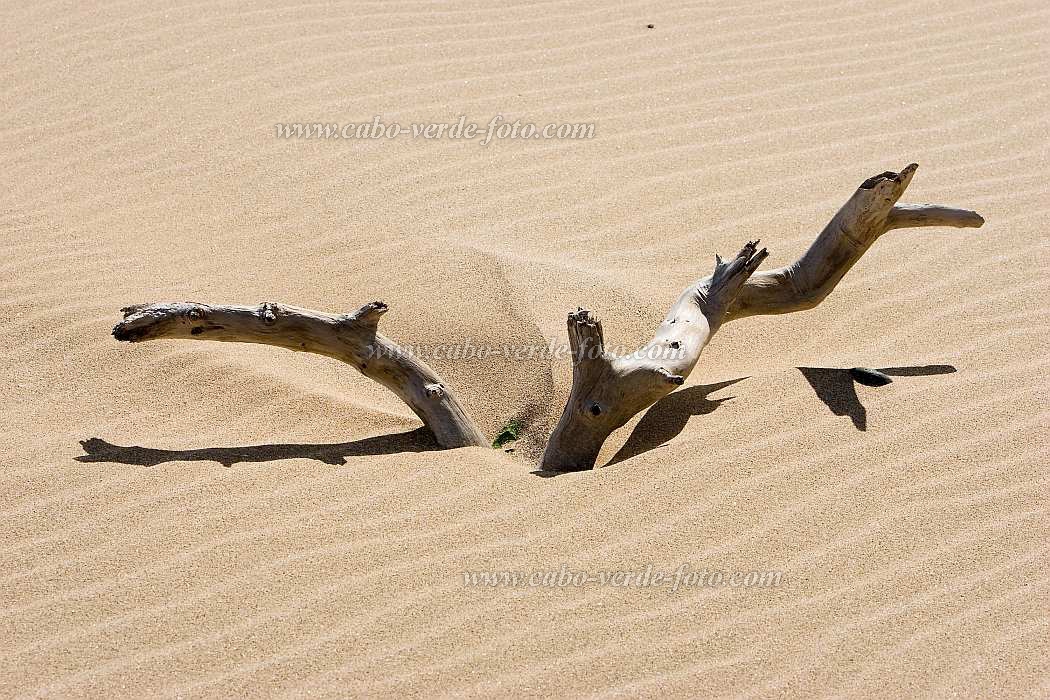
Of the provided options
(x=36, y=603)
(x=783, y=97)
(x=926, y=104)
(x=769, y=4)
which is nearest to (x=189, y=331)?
(x=36, y=603)

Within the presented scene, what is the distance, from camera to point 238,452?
4.11 m

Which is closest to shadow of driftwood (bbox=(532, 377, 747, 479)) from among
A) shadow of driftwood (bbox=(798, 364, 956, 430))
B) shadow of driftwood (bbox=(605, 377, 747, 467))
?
shadow of driftwood (bbox=(605, 377, 747, 467))

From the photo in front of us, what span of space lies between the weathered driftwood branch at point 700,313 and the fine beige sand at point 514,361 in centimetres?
17

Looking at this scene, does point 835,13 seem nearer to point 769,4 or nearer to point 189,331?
point 769,4

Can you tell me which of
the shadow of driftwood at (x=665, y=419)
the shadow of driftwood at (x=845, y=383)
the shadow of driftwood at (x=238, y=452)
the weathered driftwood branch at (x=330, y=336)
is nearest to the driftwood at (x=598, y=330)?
the weathered driftwood branch at (x=330, y=336)

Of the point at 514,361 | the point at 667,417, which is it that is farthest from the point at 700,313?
the point at 514,361

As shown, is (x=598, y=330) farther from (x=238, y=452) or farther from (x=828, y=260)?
(x=238, y=452)

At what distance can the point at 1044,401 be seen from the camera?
4.13m

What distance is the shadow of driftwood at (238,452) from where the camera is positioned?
4.02 metres

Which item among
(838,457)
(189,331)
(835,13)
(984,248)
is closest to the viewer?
(838,457)

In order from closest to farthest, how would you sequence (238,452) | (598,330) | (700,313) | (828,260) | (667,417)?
(598,330)
(238,452)
(667,417)
(700,313)
(828,260)

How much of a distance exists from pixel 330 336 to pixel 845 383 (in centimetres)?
187

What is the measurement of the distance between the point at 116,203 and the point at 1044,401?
15.4ft

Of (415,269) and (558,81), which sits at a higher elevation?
(558,81)
